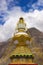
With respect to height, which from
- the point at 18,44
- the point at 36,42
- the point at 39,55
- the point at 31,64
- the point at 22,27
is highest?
the point at 36,42

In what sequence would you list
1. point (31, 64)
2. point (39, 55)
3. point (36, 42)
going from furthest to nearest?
point (36, 42) → point (39, 55) → point (31, 64)

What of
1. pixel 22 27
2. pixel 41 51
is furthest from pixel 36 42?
pixel 22 27

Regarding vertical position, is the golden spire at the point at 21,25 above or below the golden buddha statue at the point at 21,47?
above

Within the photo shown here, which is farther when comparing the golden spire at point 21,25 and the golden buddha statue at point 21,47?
the golden spire at point 21,25

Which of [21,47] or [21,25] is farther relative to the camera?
[21,25]

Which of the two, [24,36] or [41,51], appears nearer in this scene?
[24,36]

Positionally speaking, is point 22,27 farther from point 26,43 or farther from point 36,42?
point 36,42

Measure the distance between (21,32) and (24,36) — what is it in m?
0.35

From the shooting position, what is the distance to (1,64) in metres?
166

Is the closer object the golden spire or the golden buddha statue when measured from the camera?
the golden buddha statue

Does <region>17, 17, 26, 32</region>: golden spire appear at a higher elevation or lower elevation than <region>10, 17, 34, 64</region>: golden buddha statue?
higher

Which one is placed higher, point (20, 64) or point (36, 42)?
point (36, 42)

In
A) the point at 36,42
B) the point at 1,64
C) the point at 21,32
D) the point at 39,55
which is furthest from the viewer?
the point at 36,42

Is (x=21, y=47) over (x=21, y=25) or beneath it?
beneath
